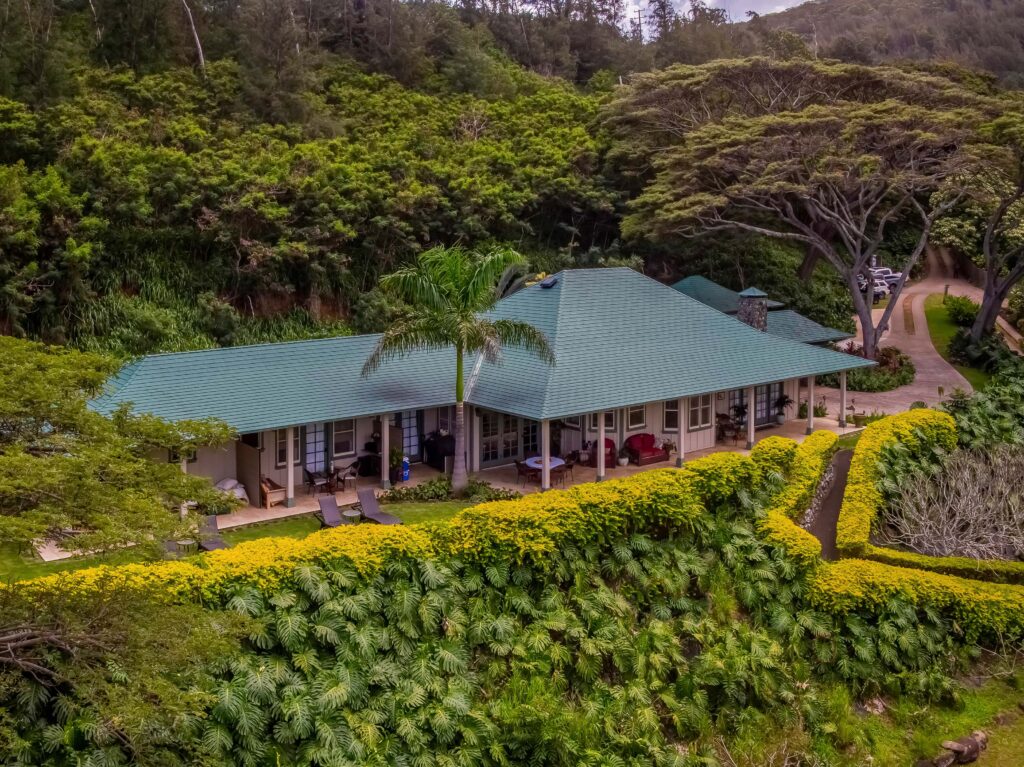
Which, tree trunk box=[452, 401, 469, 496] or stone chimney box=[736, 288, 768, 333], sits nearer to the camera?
tree trunk box=[452, 401, 469, 496]

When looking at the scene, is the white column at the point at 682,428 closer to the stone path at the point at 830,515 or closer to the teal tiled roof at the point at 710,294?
the stone path at the point at 830,515

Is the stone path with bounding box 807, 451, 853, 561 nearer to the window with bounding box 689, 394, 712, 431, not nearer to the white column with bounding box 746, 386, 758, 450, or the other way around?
the white column with bounding box 746, 386, 758, 450

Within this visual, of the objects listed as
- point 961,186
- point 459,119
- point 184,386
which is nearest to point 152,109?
point 459,119

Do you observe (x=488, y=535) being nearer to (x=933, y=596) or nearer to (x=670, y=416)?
(x=933, y=596)

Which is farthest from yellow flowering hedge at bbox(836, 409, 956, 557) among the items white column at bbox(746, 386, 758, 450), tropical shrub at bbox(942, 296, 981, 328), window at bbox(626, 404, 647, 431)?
tropical shrub at bbox(942, 296, 981, 328)

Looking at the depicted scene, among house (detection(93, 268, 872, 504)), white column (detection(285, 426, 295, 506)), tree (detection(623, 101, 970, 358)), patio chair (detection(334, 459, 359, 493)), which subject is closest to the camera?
white column (detection(285, 426, 295, 506))

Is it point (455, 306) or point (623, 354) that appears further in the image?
point (623, 354)

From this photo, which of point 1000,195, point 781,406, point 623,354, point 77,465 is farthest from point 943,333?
point 77,465
